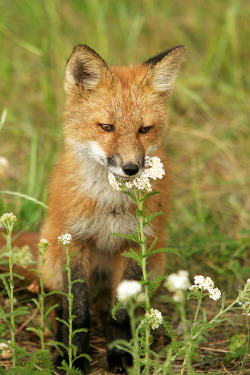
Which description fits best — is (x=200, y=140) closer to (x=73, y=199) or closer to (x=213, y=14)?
(x=213, y=14)

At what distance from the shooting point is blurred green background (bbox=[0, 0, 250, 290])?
13.9 feet

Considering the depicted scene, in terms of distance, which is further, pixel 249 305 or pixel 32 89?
pixel 32 89

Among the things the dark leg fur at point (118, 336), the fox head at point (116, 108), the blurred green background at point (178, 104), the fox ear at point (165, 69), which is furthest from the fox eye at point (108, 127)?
the blurred green background at point (178, 104)

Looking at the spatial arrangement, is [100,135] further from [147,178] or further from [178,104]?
[178,104]

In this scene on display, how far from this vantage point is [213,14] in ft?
21.9

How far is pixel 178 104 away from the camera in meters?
6.14

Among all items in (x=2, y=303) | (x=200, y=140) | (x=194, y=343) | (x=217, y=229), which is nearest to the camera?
(x=194, y=343)

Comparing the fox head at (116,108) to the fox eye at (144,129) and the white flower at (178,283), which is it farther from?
the white flower at (178,283)

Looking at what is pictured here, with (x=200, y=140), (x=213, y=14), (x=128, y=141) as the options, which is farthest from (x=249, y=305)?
(x=213, y=14)

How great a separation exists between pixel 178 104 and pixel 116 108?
3.46 m

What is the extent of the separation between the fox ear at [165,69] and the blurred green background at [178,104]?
93 cm

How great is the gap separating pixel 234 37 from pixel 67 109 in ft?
12.3

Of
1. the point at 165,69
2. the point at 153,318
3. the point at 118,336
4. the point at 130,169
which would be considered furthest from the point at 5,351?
the point at 165,69

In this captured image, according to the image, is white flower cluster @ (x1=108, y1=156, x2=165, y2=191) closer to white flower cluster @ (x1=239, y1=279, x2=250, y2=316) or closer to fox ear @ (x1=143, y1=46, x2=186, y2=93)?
white flower cluster @ (x1=239, y1=279, x2=250, y2=316)
